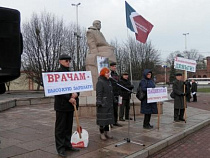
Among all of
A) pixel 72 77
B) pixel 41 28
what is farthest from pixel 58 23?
pixel 72 77

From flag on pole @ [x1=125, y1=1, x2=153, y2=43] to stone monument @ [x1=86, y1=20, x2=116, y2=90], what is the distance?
199cm

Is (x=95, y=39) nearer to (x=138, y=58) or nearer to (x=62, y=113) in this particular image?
(x=62, y=113)

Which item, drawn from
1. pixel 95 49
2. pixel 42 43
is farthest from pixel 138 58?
pixel 95 49

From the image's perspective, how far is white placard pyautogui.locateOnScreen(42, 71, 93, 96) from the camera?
491 centimetres

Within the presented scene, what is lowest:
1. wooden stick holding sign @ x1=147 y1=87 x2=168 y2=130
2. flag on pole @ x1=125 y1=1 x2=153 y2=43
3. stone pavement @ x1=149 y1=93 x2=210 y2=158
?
stone pavement @ x1=149 y1=93 x2=210 y2=158

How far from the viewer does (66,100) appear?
206 inches

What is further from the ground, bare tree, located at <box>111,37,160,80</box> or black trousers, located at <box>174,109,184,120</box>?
bare tree, located at <box>111,37,160,80</box>

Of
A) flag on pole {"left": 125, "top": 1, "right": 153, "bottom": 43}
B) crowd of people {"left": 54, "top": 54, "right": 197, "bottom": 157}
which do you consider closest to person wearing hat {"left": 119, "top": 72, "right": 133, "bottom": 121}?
crowd of people {"left": 54, "top": 54, "right": 197, "bottom": 157}

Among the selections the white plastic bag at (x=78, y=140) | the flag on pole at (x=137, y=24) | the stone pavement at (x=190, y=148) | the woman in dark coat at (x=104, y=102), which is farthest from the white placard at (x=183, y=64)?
the white plastic bag at (x=78, y=140)

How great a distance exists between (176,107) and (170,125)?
107 centimetres

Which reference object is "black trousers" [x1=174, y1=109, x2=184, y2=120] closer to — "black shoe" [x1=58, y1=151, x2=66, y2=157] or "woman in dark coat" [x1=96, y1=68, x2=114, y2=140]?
"woman in dark coat" [x1=96, y1=68, x2=114, y2=140]

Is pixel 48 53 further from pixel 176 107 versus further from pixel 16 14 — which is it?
pixel 16 14

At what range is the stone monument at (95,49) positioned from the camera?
1148 cm

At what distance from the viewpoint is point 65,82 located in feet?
17.1
